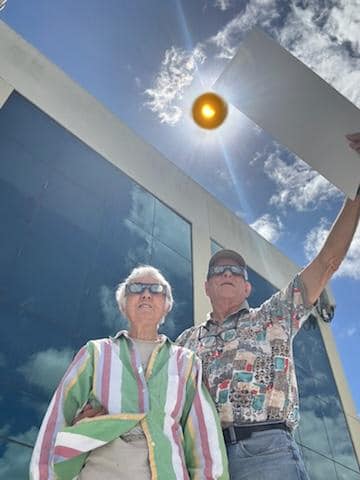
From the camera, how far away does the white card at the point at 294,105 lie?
169 centimetres

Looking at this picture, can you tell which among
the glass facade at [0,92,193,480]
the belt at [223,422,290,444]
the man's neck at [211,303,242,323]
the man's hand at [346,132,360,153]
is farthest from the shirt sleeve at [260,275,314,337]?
the glass facade at [0,92,193,480]

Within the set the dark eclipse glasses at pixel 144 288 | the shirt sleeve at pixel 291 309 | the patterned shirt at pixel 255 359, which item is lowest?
the patterned shirt at pixel 255 359

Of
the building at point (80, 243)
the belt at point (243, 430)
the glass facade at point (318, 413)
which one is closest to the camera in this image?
the belt at point (243, 430)

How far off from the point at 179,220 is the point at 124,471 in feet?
20.6

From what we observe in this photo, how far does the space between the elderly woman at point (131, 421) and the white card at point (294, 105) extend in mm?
1178

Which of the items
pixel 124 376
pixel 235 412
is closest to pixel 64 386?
pixel 124 376

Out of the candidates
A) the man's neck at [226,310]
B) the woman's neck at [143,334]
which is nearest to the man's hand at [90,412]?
the woman's neck at [143,334]

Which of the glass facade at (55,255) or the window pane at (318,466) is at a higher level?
the glass facade at (55,255)

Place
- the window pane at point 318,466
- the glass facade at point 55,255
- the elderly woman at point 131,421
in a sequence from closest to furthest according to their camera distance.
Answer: the elderly woman at point 131,421, the glass facade at point 55,255, the window pane at point 318,466

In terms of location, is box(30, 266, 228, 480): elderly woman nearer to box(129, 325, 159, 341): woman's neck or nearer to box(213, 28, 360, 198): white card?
box(129, 325, 159, 341): woman's neck

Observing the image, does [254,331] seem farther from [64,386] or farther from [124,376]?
[64,386]

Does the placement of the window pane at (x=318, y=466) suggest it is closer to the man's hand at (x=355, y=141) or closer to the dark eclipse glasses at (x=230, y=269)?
the dark eclipse glasses at (x=230, y=269)

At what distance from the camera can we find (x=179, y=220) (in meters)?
7.40

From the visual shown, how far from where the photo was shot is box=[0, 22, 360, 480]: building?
404cm
